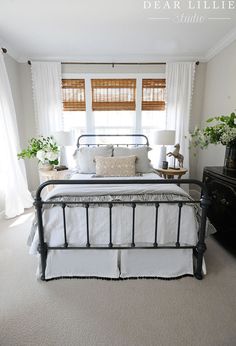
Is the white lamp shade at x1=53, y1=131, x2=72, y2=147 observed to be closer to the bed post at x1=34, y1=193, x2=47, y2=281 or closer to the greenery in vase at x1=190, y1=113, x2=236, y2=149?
the bed post at x1=34, y1=193, x2=47, y2=281

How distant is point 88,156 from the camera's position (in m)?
2.97

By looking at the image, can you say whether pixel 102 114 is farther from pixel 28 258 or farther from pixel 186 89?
pixel 28 258

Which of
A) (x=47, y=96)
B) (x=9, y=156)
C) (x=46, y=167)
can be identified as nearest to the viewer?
(x=9, y=156)

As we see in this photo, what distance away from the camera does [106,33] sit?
269 cm

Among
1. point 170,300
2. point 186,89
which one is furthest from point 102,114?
point 170,300

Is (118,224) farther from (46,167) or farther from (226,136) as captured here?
(46,167)

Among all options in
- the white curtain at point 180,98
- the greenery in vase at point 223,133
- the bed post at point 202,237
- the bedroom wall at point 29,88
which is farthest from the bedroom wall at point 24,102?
the bed post at point 202,237

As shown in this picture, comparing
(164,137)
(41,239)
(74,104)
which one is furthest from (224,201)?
(74,104)

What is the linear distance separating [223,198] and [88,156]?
6.20 feet

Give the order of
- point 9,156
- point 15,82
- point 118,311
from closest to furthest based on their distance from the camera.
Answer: point 118,311 → point 9,156 → point 15,82

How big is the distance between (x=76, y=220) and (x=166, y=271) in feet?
3.06

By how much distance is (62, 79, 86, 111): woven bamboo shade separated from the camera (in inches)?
142

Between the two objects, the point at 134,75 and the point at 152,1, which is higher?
the point at 152,1
